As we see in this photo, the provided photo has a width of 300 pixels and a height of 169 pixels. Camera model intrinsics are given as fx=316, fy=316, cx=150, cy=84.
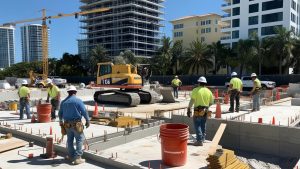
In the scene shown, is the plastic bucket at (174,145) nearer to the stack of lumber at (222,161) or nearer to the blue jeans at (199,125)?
the stack of lumber at (222,161)

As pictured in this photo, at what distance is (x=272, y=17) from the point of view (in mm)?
56312

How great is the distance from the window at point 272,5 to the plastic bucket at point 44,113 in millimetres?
52399

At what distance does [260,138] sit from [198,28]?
7216 cm

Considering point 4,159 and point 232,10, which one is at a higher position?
point 232,10

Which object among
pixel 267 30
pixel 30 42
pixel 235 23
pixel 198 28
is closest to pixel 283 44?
pixel 267 30

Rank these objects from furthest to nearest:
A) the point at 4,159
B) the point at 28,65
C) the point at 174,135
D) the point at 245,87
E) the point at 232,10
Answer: the point at 28,65, the point at 232,10, the point at 245,87, the point at 4,159, the point at 174,135

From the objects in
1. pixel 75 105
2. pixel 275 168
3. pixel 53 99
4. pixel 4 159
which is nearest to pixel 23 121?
pixel 53 99

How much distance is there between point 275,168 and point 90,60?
73383 millimetres

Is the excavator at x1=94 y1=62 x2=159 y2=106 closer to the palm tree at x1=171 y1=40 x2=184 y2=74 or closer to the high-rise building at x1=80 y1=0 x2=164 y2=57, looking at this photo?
the palm tree at x1=171 y1=40 x2=184 y2=74

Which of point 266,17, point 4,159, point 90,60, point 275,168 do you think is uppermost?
point 266,17

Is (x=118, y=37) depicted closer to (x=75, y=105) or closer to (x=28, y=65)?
(x=28, y=65)

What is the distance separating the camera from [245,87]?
115 feet

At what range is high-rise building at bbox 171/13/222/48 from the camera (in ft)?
254

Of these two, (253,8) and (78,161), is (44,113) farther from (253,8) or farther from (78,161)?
(253,8)
